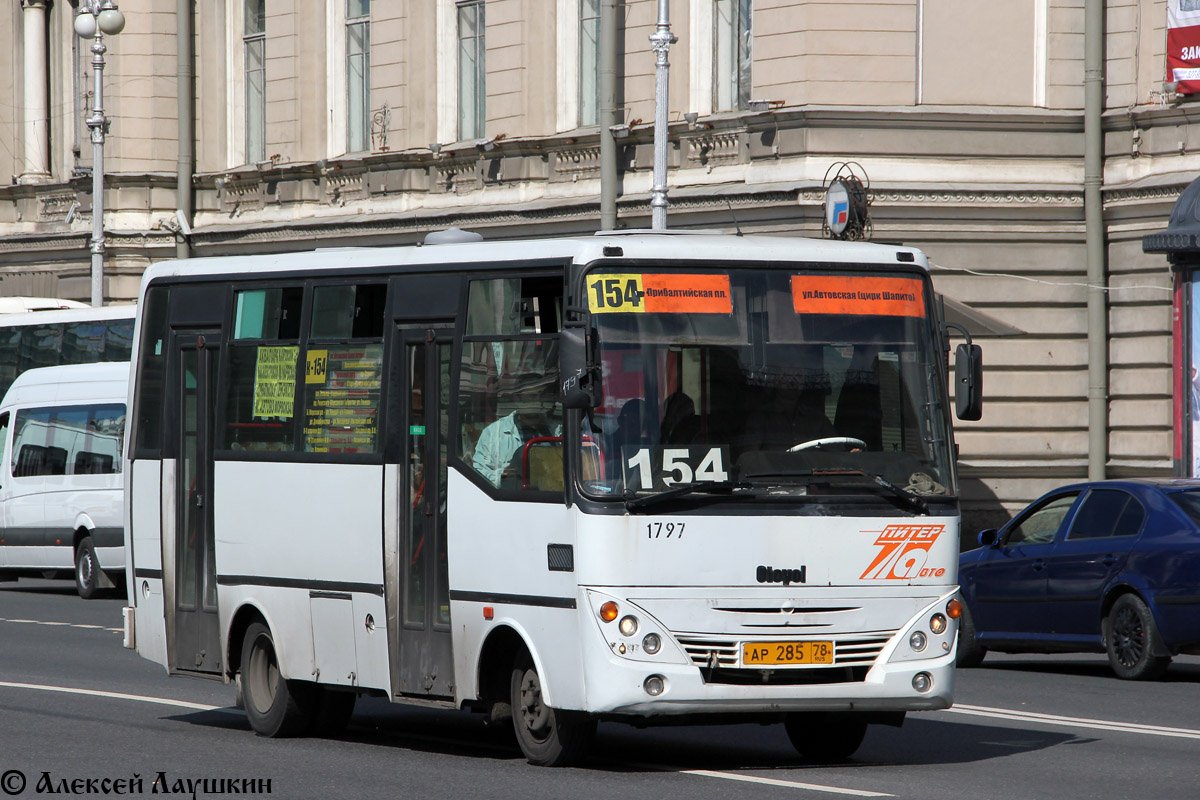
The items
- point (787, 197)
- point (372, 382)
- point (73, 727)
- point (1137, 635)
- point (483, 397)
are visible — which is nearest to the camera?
point (483, 397)

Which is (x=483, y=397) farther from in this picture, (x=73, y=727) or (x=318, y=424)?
(x=73, y=727)

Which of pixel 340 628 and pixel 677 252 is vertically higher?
pixel 677 252

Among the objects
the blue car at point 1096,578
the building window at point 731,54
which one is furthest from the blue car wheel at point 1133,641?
the building window at point 731,54

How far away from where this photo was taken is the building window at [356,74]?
3388cm

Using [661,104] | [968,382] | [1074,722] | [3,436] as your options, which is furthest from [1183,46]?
[968,382]

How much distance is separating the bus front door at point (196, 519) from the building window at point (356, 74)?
71.2 ft

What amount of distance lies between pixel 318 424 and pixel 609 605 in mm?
2537

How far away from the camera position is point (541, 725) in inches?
403

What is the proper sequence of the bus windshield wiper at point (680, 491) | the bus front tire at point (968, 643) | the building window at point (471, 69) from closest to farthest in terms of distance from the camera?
the bus windshield wiper at point (680, 491), the bus front tire at point (968, 643), the building window at point (471, 69)

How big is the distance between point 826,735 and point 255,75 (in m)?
27.3

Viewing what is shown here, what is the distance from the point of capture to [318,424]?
11.6 m

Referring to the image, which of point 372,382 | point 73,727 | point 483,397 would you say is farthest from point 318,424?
point 73,727

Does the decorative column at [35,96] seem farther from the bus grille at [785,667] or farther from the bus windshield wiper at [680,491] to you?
the bus grille at [785,667]

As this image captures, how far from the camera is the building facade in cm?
2589
